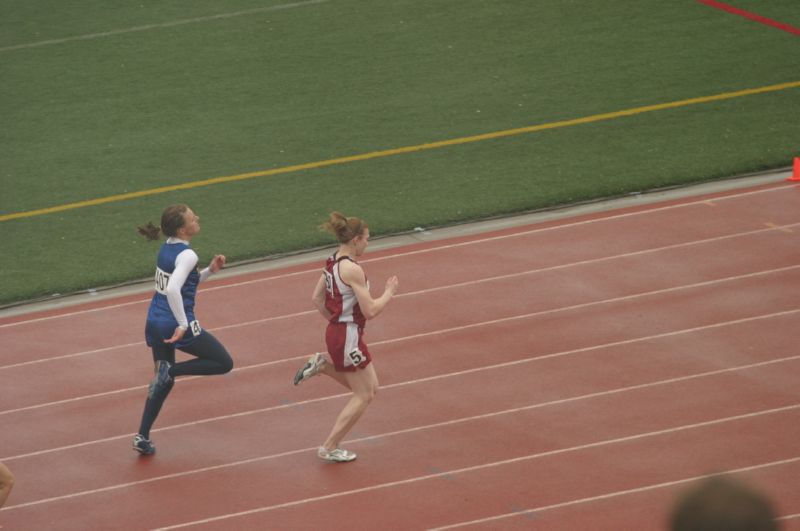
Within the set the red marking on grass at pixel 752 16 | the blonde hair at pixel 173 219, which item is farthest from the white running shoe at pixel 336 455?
the red marking on grass at pixel 752 16

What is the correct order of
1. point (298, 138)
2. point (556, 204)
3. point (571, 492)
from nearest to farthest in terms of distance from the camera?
point (571, 492)
point (556, 204)
point (298, 138)

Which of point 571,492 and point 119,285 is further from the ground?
point 119,285

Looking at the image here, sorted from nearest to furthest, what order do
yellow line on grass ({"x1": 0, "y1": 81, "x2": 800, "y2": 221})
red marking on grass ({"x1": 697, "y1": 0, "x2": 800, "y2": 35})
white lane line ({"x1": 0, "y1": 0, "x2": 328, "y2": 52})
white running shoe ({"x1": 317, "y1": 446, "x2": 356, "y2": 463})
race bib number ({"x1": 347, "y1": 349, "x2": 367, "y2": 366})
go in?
race bib number ({"x1": 347, "y1": 349, "x2": 367, "y2": 366}), white running shoe ({"x1": 317, "y1": 446, "x2": 356, "y2": 463}), yellow line on grass ({"x1": 0, "y1": 81, "x2": 800, "y2": 221}), red marking on grass ({"x1": 697, "y1": 0, "x2": 800, "y2": 35}), white lane line ({"x1": 0, "y1": 0, "x2": 328, "y2": 52})

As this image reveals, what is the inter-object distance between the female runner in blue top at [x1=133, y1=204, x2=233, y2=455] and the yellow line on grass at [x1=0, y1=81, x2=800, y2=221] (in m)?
5.36

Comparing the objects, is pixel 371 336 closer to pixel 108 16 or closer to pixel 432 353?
pixel 432 353

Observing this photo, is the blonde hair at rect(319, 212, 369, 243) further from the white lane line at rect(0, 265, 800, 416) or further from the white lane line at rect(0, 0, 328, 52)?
the white lane line at rect(0, 0, 328, 52)

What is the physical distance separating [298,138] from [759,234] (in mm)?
5658

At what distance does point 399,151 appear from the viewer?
1411 centimetres

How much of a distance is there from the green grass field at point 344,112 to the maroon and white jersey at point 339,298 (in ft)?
13.4

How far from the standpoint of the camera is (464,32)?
17.8 m

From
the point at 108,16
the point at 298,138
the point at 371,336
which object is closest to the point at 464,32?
→ the point at 298,138

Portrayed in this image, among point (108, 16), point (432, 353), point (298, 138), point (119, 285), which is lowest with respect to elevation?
point (432, 353)

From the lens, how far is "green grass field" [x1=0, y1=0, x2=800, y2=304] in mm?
12703

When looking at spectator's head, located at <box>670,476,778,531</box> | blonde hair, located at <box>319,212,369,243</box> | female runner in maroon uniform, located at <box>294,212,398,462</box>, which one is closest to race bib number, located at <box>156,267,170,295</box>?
female runner in maroon uniform, located at <box>294,212,398,462</box>
